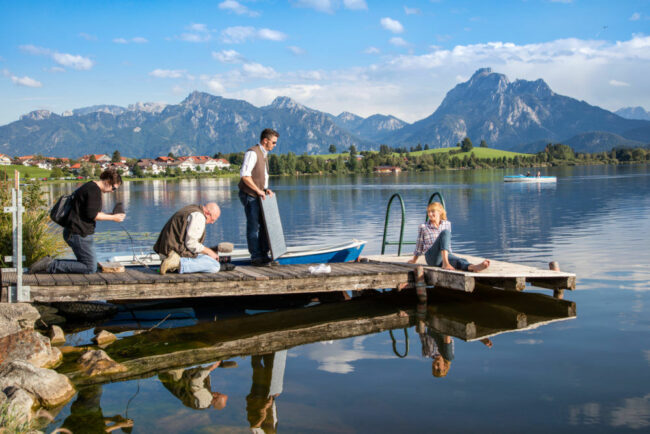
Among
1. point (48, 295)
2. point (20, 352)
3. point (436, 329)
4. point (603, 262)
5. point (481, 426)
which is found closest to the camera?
point (481, 426)

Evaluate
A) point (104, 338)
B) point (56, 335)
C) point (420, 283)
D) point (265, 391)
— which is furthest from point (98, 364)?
point (420, 283)

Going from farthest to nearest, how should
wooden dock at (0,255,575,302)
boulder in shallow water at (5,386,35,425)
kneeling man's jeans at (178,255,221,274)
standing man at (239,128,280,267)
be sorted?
standing man at (239,128,280,267) → kneeling man's jeans at (178,255,221,274) → wooden dock at (0,255,575,302) → boulder in shallow water at (5,386,35,425)

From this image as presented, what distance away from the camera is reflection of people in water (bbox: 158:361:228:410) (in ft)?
25.1

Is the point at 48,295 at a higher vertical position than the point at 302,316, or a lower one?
higher

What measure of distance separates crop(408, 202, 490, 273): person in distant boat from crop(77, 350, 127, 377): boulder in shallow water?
269 inches

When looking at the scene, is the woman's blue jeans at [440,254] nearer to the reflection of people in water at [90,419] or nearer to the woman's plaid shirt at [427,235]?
the woman's plaid shirt at [427,235]

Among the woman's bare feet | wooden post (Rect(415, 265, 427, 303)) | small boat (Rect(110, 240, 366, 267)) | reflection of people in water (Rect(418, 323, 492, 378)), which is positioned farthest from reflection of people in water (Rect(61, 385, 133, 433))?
the woman's bare feet

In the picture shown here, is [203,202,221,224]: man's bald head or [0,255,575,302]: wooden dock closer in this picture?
[0,255,575,302]: wooden dock

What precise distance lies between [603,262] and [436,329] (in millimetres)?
10155

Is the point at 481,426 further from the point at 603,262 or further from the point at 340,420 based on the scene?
the point at 603,262

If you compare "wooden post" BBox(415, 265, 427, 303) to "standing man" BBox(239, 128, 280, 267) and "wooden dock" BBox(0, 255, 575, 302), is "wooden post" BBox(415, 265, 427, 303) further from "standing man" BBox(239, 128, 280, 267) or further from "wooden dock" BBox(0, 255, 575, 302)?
"standing man" BBox(239, 128, 280, 267)

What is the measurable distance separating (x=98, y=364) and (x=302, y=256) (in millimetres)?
6139

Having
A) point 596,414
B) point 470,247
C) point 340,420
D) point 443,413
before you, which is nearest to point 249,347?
point 340,420

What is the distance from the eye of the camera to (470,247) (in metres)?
23.9
